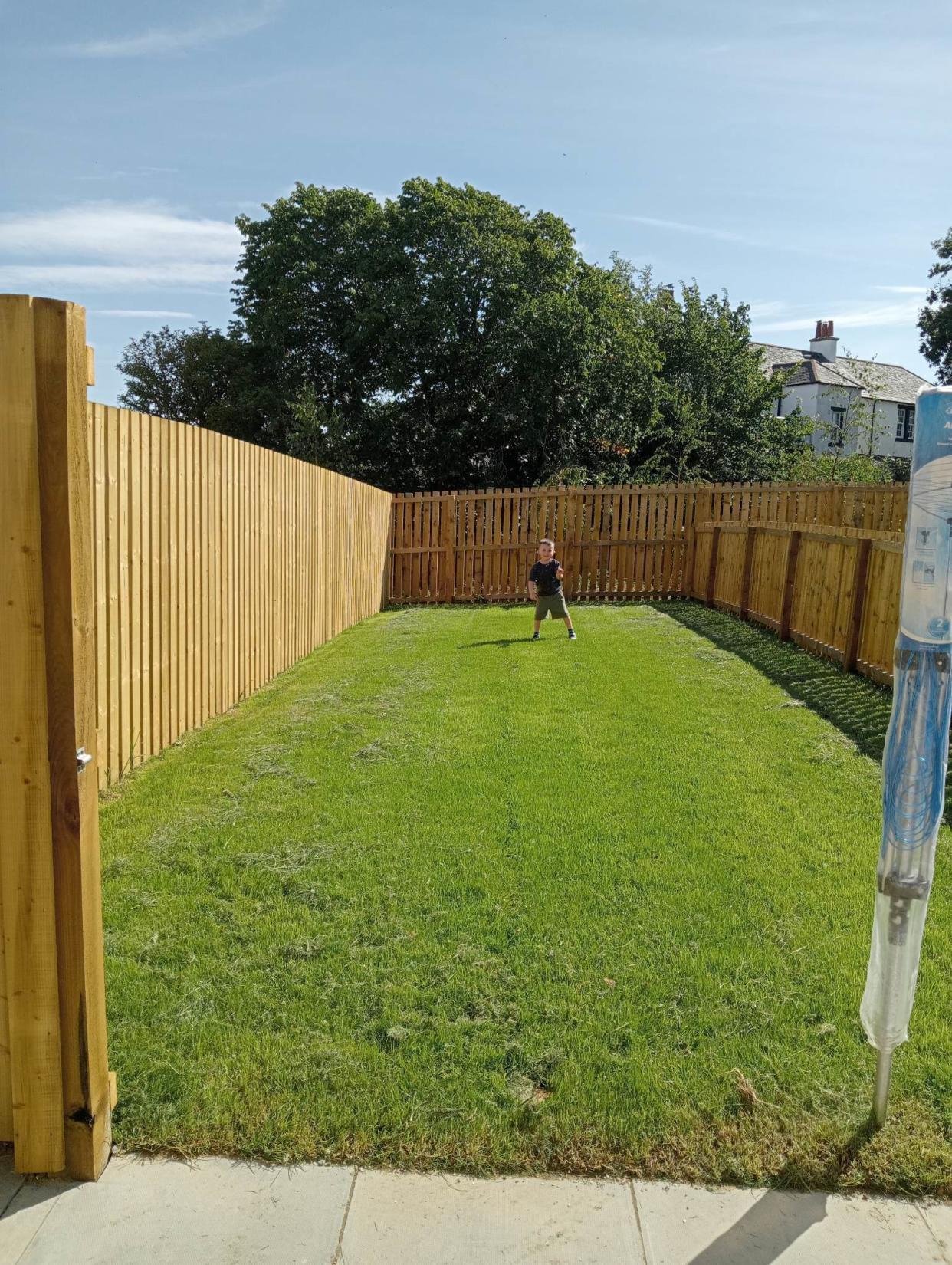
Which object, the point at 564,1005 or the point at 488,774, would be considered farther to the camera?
the point at 488,774

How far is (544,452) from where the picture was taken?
26219 mm

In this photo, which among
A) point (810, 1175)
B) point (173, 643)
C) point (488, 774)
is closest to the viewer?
point (810, 1175)

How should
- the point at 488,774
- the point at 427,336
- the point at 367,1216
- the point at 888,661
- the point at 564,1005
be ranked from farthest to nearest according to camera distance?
the point at 427,336, the point at 888,661, the point at 488,774, the point at 564,1005, the point at 367,1216

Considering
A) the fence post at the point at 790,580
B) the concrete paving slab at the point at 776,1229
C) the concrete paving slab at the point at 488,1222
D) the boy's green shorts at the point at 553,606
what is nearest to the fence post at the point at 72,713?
the concrete paving slab at the point at 488,1222

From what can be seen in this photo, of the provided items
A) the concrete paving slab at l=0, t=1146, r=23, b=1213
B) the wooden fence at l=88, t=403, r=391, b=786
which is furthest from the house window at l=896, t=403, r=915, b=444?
the concrete paving slab at l=0, t=1146, r=23, b=1213

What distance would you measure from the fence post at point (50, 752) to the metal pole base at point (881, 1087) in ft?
7.06

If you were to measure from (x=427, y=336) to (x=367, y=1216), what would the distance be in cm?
2461

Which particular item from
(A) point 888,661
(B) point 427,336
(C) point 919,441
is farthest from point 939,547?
(B) point 427,336

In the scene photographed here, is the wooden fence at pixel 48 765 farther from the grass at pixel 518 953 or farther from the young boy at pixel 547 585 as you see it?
the young boy at pixel 547 585

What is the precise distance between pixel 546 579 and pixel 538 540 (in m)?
6.22

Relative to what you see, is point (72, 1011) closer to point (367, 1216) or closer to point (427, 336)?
point (367, 1216)

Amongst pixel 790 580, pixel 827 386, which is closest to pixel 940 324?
pixel 827 386

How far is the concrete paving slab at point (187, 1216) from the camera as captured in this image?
7.14 feet

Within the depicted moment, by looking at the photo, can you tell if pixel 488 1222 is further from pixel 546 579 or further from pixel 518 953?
pixel 546 579
